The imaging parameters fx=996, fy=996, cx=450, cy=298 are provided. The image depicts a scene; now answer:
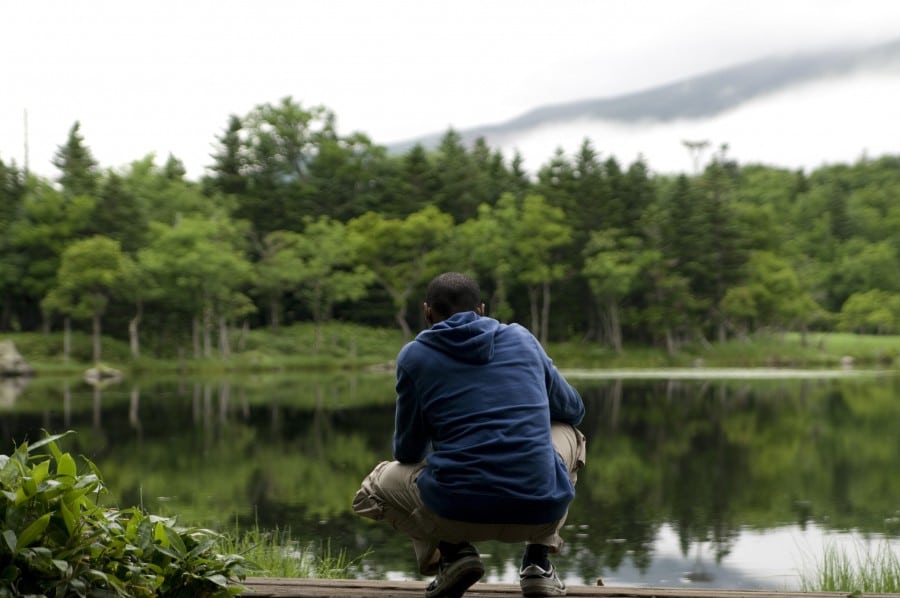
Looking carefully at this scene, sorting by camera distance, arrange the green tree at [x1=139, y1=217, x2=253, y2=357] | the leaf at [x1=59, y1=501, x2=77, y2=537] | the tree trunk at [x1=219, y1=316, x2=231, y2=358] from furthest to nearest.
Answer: the tree trunk at [x1=219, y1=316, x2=231, y2=358] → the green tree at [x1=139, y1=217, x2=253, y2=357] → the leaf at [x1=59, y1=501, x2=77, y2=537]

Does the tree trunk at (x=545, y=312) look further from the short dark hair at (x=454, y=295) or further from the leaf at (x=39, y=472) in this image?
the leaf at (x=39, y=472)

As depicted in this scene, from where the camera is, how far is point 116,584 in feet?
7.77

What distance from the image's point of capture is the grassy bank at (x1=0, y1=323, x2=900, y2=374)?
3606 centimetres

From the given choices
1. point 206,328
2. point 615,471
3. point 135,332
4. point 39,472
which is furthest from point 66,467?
point 206,328

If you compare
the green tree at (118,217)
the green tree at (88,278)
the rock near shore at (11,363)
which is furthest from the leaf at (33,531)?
the green tree at (118,217)

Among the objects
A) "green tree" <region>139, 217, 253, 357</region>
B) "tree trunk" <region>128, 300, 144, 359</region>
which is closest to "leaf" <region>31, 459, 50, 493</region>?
"green tree" <region>139, 217, 253, 357</region>

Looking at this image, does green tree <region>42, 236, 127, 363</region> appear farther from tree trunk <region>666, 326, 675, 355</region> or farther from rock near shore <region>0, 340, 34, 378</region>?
tree trunk <region>666, 326, 675, 355</region>

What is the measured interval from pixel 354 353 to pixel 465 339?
36696mm

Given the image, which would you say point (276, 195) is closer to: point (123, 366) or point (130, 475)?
point (123, 366)

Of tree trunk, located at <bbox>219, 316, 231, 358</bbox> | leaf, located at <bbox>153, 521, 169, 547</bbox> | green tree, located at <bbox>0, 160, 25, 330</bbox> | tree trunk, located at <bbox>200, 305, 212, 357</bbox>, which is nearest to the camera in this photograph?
leaf, located at <bbox>153, 521, 169, 547</bbox>

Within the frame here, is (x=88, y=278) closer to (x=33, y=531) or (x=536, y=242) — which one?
(x=536, y=242)

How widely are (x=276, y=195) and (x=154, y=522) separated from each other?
4202cm

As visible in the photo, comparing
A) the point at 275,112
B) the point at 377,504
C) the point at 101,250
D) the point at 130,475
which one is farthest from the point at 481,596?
the point at 275,112

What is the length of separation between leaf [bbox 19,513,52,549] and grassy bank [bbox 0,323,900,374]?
112 ft
